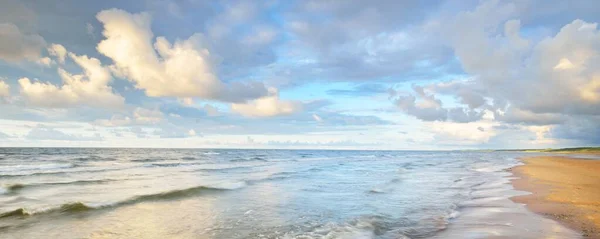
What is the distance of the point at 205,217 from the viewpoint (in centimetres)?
1227

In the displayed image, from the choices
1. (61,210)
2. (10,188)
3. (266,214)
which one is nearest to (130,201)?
(61,210)

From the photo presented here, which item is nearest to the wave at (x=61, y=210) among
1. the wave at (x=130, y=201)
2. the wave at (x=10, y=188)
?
the wave at (x=130, y=201)

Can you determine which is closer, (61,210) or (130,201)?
(61,210)

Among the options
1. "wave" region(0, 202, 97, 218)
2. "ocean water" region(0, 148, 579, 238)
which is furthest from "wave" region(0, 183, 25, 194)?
"wave" region(0, 202, 97, 218)

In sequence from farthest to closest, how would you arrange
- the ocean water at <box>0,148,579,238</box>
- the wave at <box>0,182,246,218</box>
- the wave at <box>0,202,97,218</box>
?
the wave at <box>0,182,246,218</box> → the wave at <box>0,202,97,218</box> → the ocean water at <box>0,148,579,238</box>

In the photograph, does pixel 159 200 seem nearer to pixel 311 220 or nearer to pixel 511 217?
pixel 311 220

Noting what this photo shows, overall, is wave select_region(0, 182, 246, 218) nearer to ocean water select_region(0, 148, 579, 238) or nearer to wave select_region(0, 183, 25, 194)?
ocean water select_region(0, 148, 579, 238)

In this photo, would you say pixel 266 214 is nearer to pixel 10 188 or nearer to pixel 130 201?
pixel 130 201

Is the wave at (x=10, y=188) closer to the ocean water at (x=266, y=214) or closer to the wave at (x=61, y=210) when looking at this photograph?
the ocean water at (x=266, y=214)

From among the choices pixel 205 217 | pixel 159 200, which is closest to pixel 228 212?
pixel 205 217

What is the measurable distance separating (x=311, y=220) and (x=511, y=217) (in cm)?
610

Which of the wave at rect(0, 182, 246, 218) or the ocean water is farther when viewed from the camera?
the wave at rect(0, 182, 246, 218)

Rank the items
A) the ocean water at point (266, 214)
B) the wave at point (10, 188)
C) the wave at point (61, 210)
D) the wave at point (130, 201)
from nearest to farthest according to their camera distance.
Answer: the ocean water at point (266, 214), the wave at point (61, 210), the wave at point (130, 201), the wave at point (10, 188)

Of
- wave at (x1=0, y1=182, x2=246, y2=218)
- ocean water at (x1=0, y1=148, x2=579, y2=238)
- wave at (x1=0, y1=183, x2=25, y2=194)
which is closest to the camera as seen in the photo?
ocean water at (x1=0, y1=148, x2=579, y2=238)
